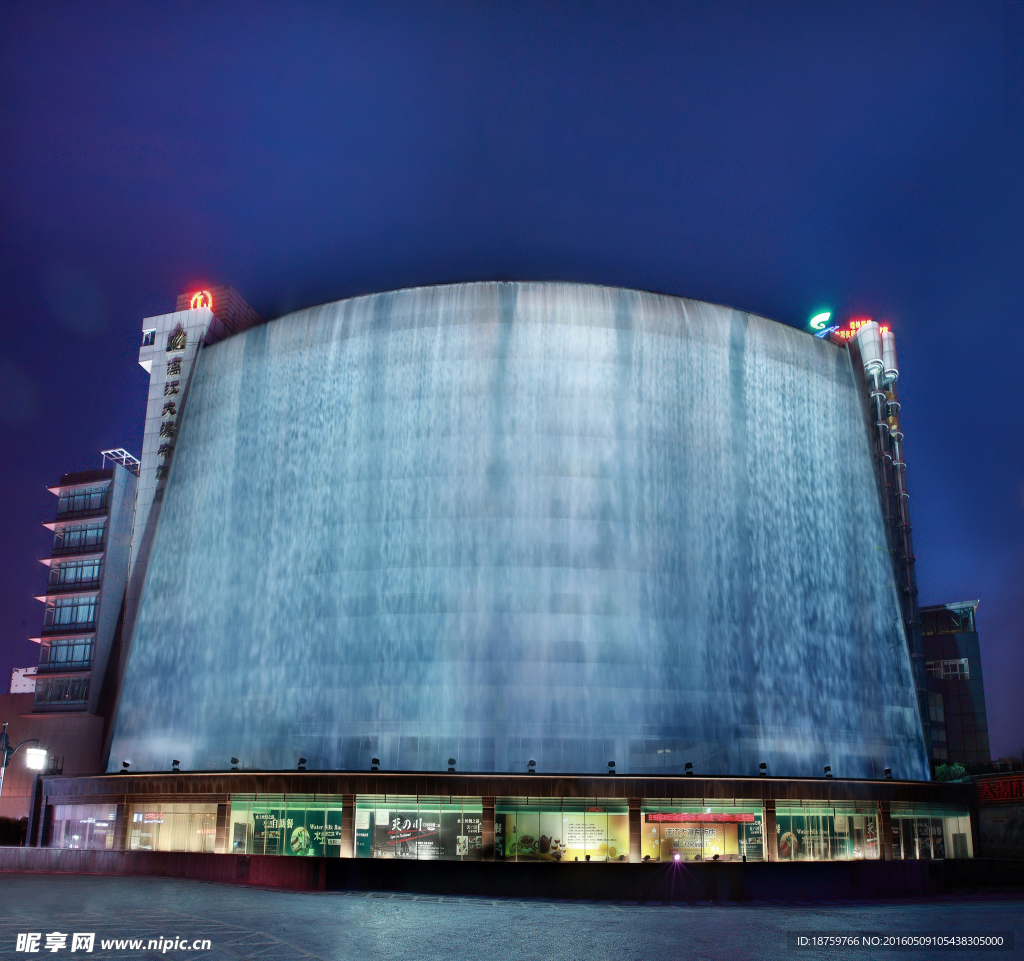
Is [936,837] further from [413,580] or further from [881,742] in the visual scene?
[413,580]

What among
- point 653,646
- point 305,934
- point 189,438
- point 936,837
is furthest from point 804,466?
point 305,934

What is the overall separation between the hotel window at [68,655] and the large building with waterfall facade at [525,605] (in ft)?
45.1

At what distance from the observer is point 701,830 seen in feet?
158

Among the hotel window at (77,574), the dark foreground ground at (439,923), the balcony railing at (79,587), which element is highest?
the hotel window at (77,574)

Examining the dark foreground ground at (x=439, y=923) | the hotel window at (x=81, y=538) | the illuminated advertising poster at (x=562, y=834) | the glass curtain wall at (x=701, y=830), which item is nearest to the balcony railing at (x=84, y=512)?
the hotel window at (x=81, y=538)

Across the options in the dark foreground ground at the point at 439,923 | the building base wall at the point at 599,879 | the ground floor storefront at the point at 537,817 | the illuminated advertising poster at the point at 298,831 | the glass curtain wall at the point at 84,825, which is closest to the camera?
the dark foreground ground at the point at 439,923

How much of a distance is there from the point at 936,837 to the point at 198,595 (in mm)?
46168

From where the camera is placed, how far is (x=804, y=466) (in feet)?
211

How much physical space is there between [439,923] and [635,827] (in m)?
21.9

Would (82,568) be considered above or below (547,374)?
below

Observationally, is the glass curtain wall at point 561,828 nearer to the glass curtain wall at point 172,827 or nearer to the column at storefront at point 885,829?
the column at storefront at point 885,829

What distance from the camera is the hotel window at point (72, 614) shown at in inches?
3137

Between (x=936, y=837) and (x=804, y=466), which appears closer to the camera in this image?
(x=936, y=837)

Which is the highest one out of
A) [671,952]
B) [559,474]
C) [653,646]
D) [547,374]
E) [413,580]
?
[547,374]
